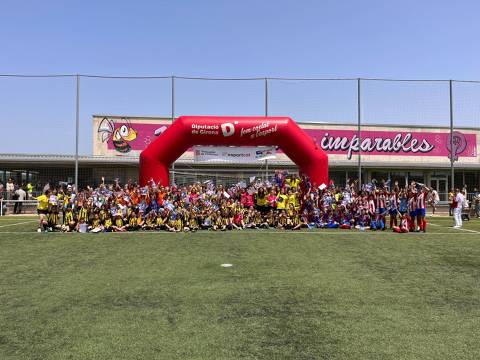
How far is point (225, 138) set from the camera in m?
14.9

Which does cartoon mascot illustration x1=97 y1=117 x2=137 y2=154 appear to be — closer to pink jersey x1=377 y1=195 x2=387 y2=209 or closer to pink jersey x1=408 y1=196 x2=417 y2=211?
pink jersey x1=377 y1=195 x2=387 y2=209

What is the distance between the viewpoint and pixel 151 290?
5.53m

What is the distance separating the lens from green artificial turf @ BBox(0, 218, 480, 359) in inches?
143

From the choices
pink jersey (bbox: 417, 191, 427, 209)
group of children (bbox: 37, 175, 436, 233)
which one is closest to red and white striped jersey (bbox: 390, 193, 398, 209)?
group of children (bbox: 37, 175, 436, 233)

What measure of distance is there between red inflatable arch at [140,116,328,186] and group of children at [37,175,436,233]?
61 cm

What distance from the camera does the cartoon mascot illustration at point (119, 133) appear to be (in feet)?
78.8

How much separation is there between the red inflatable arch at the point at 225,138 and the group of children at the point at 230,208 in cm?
61

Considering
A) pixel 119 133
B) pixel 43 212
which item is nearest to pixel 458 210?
pixel 43 212

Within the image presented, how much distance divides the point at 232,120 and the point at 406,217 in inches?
271

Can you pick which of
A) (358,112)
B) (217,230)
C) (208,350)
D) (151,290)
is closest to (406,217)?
(217,230)

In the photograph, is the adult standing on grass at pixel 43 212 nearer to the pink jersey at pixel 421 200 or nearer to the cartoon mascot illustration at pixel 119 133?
the pink jersey at pixel 421 200

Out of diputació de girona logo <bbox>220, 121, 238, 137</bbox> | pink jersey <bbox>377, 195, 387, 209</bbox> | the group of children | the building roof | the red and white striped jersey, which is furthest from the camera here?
the building roof

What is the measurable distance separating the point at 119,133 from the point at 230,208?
1390 centimetres

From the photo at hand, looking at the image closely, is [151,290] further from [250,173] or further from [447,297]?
[250,173]
